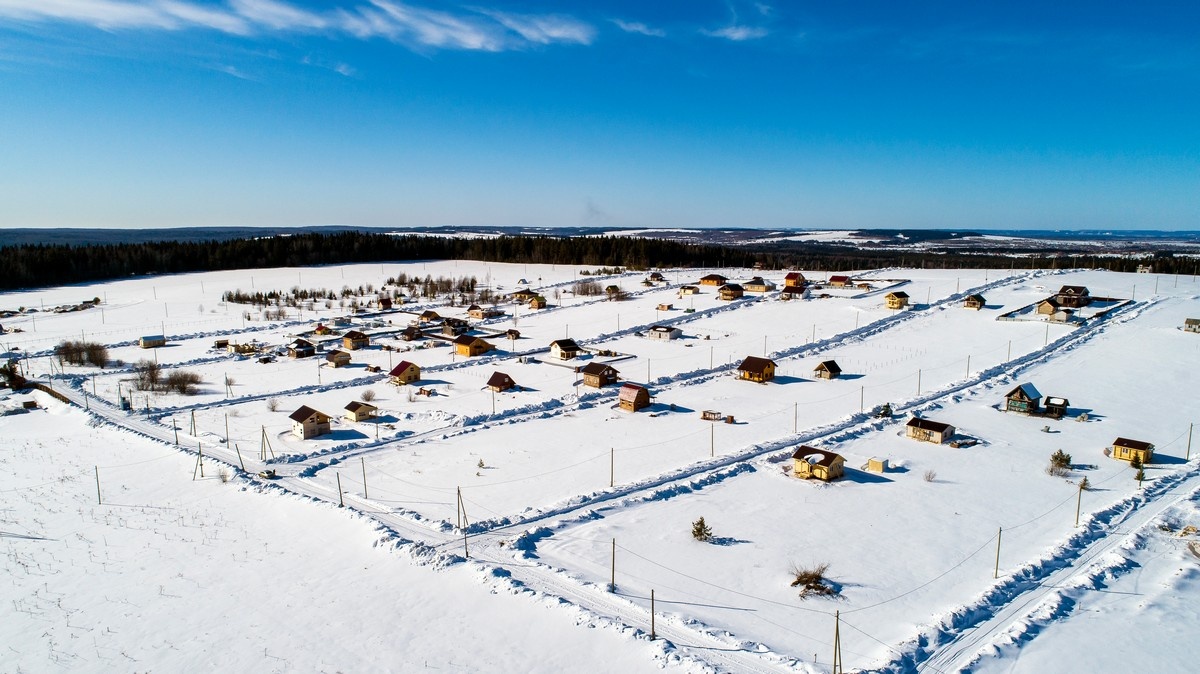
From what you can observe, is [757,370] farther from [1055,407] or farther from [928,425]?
[1055,407]

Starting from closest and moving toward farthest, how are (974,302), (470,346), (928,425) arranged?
(928,425), (470,346), (974,302)

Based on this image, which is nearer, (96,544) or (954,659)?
(954,659)

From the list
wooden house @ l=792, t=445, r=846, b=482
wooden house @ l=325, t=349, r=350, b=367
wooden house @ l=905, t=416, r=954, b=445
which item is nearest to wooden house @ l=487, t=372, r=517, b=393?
wooden house @ l=325, t=349, r=350, b=367

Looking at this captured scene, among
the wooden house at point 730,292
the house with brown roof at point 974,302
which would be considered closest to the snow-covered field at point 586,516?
the house with brown roof at point 974,302

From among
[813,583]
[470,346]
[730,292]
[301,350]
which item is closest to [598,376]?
[470,346]

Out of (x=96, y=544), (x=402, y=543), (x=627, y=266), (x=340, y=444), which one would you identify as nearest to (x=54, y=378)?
(x=340, y=444)

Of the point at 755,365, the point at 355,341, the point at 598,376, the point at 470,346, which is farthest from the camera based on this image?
the point at 355,341

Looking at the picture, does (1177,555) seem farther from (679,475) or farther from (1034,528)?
(679,475)
